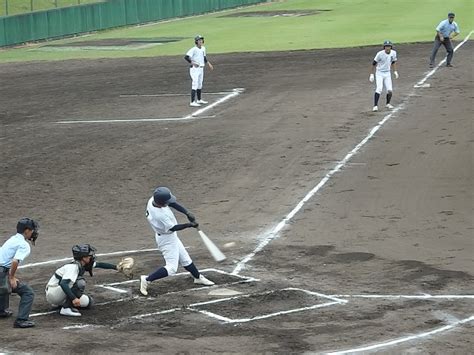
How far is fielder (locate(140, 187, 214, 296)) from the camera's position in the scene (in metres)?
15.0

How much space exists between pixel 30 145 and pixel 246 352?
1624cm

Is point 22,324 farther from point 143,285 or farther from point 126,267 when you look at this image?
point 143,285

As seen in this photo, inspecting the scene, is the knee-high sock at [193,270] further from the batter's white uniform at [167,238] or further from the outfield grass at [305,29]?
the outfield grass at [305,29]

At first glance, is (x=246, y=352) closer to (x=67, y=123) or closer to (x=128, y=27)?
(x=67, y=123)

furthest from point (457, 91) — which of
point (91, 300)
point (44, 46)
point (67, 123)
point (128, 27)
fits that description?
point (128, 27)

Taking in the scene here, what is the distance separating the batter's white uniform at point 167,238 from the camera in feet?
49.5

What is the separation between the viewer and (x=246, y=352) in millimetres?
12375

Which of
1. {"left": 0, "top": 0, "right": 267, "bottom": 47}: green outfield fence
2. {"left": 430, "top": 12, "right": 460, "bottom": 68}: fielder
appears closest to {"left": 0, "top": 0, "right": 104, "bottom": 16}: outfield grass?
{"left": 0, "top": 0, "right": 267, "bottom": 47}: green outfield fence

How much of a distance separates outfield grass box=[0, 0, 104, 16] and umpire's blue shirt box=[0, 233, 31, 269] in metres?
42.9

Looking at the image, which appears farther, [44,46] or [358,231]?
[44,46]

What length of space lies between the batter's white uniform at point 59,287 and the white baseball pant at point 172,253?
142cm

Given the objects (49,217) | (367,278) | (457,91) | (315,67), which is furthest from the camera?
(315,67)

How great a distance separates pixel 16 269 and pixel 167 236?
7.79 ft

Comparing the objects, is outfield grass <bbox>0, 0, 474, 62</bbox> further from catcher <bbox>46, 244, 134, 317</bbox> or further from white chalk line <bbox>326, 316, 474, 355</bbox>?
white chalk line <bbox>326, 316, 474, 355</bbox>
